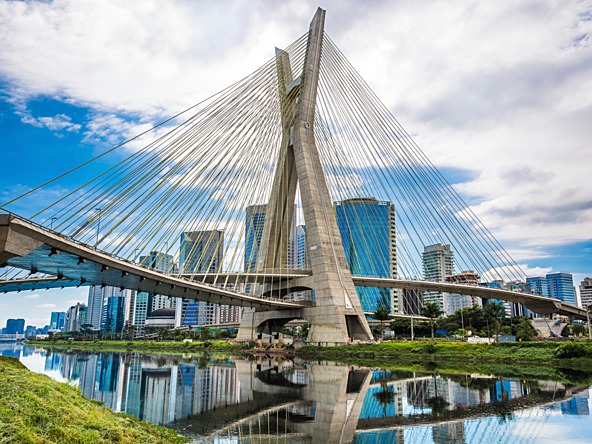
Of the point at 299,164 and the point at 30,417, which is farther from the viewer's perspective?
the point at 299,164

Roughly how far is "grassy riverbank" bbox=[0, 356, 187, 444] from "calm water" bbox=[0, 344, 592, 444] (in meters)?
1.68

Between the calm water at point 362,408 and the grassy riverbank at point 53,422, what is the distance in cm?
168

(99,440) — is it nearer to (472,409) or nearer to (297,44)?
(472,409)

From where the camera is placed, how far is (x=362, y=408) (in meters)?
14.9

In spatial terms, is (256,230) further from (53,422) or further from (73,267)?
(53,422)

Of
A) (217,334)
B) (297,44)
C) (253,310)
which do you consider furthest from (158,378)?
(217,334)

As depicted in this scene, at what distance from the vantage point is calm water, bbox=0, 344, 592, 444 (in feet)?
37.1

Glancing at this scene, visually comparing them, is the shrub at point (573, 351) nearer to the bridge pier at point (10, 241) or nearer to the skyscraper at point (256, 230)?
the skyscraper at point (256, 230)

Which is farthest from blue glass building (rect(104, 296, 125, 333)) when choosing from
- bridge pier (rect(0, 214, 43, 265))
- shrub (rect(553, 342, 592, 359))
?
bridge pier (rect(0, 214, 43, 265))

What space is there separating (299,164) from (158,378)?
2625cm

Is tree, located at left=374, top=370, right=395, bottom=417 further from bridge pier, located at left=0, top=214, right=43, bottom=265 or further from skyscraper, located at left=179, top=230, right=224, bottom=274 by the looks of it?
skyscraper, located at left=179, top=230, right=224, bottom=274

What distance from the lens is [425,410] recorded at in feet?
47.3

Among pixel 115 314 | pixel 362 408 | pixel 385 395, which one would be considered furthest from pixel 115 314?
pixel 362 408

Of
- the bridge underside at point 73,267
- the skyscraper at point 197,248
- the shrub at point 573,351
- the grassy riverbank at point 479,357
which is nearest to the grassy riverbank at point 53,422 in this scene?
the bridge underside at point 73,267
